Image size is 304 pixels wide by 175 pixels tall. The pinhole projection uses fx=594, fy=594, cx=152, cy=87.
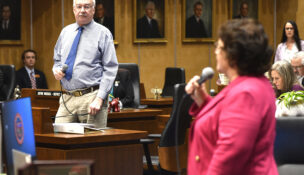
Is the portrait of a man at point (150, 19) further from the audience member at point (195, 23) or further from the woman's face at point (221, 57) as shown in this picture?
the woman's face at point (221, 57)

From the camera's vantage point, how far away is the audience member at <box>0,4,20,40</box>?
980cm

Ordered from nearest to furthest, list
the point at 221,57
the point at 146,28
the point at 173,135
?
the point at 221,57 < the point at 173,135 < the point at 146,28

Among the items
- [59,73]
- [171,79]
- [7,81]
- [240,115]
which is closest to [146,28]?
[171,79]

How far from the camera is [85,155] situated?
3.71m

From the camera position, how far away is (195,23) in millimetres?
11500

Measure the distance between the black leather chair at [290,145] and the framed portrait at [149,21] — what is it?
795 cm

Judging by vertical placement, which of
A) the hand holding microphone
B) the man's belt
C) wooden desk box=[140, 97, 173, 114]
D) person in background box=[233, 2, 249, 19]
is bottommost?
wooden desk box=[140, 97, 173, 114]

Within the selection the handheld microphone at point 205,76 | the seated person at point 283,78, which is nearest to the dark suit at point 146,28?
the seated person at point 283,78

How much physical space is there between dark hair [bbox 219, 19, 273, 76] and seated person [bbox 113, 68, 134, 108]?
18.3 ft

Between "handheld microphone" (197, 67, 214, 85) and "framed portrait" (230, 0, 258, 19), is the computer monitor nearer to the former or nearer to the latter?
"handheld microphone" (197, 67, 214, 85)

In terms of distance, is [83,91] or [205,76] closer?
[205,76]

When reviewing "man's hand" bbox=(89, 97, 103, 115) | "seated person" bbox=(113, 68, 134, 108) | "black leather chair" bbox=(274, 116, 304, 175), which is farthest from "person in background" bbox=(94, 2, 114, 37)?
"black leather chair" bbox=(274, 116, 304, 175)

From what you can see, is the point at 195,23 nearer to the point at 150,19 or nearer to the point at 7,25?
the point at 150,19

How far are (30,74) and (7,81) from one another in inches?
39.4
